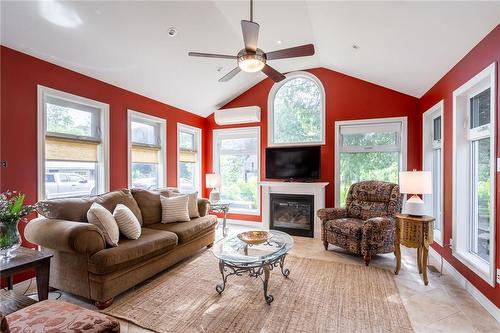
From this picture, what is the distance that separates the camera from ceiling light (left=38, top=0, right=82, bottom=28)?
94.3 inches

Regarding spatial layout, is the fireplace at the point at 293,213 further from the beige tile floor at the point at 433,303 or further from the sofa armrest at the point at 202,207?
the sofa armrest at the point at 202,207

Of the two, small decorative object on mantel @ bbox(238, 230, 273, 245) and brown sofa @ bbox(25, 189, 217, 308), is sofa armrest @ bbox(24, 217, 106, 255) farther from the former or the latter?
small decorative object on mantel @ bbox(238, 230, 273, 245)

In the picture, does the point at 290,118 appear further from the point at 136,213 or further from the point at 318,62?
the point at 136,213

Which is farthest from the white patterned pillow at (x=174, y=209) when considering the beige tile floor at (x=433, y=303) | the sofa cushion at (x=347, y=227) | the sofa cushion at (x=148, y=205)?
the sofa cushion at (x=347, y=227)

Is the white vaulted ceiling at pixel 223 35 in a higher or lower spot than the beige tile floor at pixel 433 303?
higher

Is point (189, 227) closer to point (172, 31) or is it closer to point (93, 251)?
point (93, 251)

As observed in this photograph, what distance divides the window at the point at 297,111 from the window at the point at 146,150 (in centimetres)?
225

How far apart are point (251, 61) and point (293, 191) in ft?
9.89

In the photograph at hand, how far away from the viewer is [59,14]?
2.51m

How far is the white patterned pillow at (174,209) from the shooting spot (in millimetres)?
3648

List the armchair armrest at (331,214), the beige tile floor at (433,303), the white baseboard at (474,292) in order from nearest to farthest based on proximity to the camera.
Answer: the beige tile floor at (433,303)
the white baseboard at (474,292)
the armchair armrest at (331,214)

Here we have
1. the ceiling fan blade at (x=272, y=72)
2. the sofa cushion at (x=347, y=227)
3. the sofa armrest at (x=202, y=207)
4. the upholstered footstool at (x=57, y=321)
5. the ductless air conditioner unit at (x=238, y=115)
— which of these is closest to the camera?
the upholstered footstool at (x=57, y=321)

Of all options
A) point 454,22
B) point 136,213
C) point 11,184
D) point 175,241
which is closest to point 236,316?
point 175,241

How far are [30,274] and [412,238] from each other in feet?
14.4
